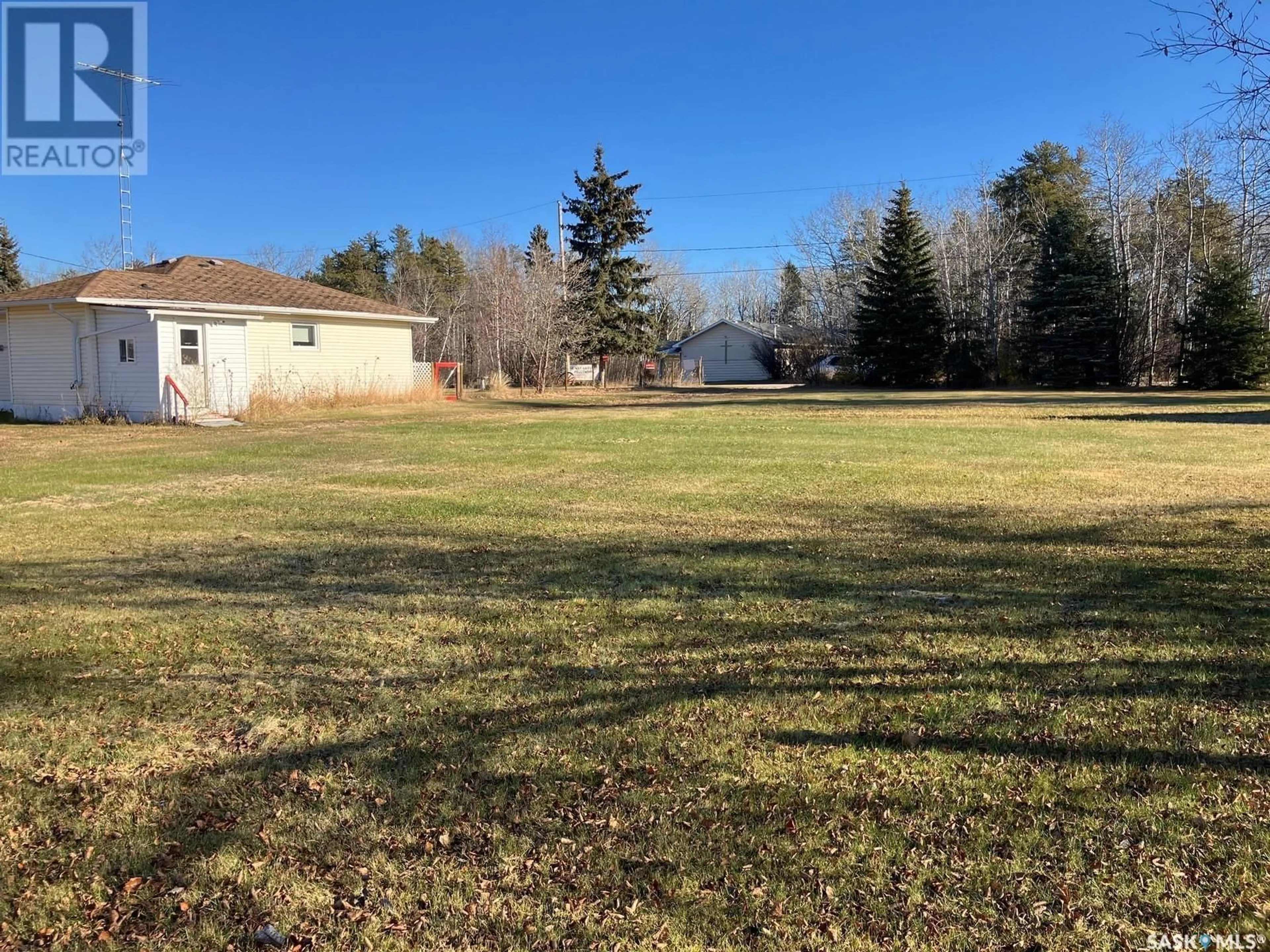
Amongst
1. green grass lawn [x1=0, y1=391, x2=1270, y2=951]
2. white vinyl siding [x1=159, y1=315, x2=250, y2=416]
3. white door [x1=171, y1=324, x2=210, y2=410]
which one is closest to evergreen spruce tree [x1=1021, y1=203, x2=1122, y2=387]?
white vinyl siding [x1=159, y1=315, x2=250, y2=416]

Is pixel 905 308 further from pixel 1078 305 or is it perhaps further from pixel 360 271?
pixel 360 271

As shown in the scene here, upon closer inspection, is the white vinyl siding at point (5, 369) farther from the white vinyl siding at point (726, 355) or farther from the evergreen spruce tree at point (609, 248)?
the white vinyl siding at point (726, 355)

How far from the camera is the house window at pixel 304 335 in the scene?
957 inches

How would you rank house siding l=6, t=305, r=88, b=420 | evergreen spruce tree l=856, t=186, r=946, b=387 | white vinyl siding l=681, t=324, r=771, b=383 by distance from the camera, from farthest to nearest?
1. white vinyl siding l=681, t=324, r=771, b=383
2. evergreen spruce tree l=856, t=186, r=946, b=387
3. house siding l=6, t=305, r=88, b=420

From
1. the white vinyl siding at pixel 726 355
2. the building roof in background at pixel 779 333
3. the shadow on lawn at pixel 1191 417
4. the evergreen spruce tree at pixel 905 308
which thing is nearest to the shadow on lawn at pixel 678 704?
the shadow on lawn at pixel 1191 417

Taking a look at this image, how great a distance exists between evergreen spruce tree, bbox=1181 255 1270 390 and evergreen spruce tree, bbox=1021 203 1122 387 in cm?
331

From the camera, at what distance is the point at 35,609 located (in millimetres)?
5086

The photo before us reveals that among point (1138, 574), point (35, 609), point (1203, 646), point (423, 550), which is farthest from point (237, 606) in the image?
point (1138, 574)

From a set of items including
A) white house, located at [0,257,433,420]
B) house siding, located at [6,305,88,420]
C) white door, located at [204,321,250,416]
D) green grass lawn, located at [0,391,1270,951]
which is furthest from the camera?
white door, located at [204,321,250,416]

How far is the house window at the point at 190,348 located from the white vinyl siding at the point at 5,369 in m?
5.40

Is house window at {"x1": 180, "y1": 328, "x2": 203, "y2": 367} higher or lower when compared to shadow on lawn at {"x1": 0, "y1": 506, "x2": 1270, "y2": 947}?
higher

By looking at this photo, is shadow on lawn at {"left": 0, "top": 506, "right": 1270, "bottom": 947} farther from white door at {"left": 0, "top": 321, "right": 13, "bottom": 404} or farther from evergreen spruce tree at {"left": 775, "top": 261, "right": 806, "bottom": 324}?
evergreen spruce tree at {"left": 775, "top": 261, "right": 806, "bottom": 324}

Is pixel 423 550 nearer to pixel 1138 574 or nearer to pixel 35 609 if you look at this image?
pixel 35 609

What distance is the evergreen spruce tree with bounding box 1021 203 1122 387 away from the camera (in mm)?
36781
